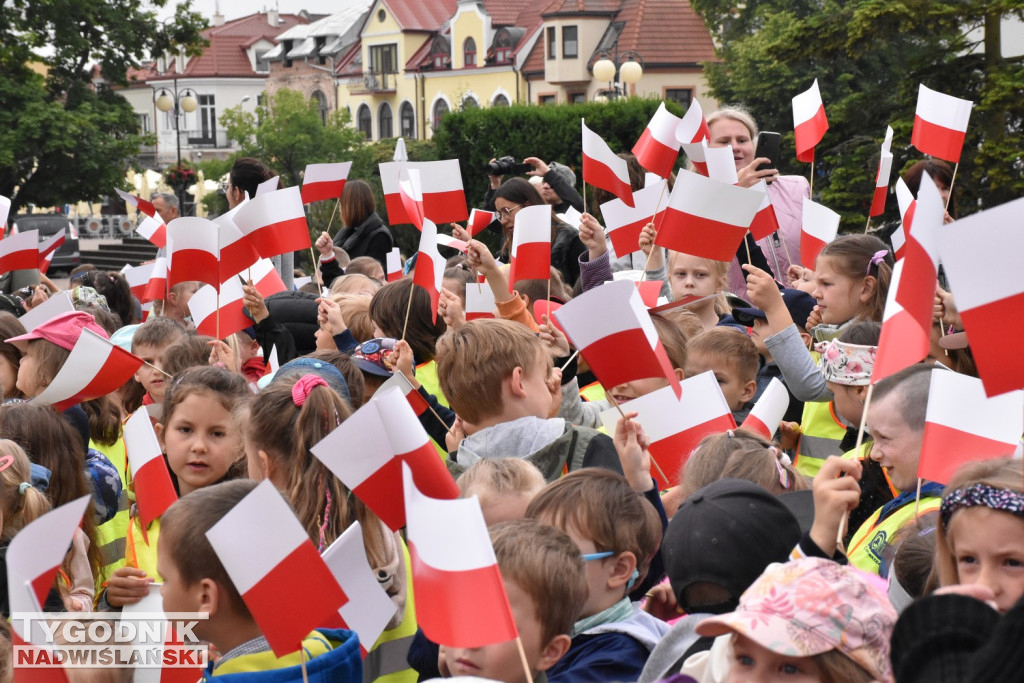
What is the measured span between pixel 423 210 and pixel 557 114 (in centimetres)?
2224

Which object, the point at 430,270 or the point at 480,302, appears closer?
the point at 430,270

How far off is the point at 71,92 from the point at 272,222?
31.1m

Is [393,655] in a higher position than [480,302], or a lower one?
lower

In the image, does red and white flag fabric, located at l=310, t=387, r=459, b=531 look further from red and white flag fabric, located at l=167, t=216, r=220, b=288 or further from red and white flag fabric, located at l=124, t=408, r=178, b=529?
red and white flag fabric, located at l=167, t=216, r=220, b=288

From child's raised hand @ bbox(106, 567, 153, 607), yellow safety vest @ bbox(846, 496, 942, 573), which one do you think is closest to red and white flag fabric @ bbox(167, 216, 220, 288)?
child's raised hand @ bbox(106, 567, 153, 607)

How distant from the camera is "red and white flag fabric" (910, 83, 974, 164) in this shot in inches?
238

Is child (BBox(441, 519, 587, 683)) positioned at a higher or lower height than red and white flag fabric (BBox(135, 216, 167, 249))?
lower

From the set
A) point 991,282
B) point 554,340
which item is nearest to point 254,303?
point 554,340

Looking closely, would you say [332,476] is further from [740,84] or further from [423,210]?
[740,84]

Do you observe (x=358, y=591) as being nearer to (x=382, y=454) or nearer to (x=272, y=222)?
(x=382, y=454)

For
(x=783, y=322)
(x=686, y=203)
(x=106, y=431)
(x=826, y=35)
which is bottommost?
(x=106, y=431)

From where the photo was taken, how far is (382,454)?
2949 millimetres

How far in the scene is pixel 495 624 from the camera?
2271 millimetres

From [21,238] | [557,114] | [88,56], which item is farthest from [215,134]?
[21,238]
